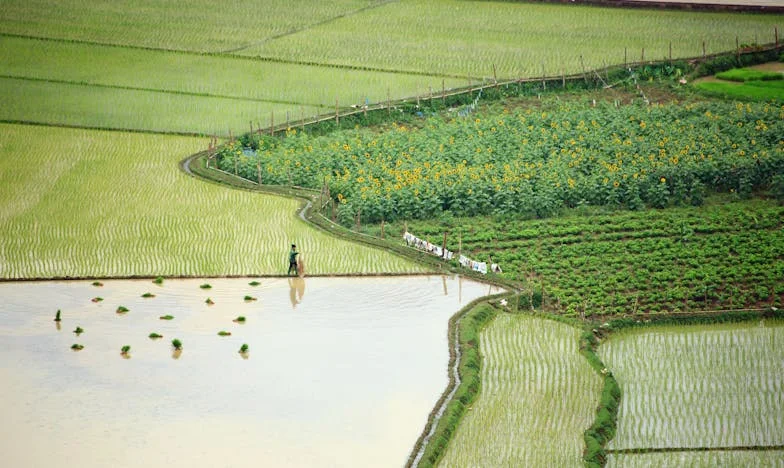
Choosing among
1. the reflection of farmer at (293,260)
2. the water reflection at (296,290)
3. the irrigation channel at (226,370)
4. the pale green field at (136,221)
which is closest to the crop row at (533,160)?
the pale green field at (136,221)

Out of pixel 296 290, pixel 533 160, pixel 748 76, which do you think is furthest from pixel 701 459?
pixel 748 76

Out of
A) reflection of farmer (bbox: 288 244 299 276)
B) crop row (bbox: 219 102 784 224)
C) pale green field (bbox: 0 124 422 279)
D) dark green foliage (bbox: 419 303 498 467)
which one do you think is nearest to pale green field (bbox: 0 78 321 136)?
pale green field (bbox: 0 124 422 279)

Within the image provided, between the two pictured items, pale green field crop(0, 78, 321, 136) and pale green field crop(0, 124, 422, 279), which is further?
pale green field crop(0, 78, 321, 136)

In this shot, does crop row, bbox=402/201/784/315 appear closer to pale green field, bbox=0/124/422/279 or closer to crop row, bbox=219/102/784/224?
crop row, bbox=219/102/784/224

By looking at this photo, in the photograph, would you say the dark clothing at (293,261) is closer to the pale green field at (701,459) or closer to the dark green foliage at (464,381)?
the dark green foliage at (464,381)

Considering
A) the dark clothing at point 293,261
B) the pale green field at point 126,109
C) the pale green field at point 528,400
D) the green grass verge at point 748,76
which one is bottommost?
the pale green field at point 528,400

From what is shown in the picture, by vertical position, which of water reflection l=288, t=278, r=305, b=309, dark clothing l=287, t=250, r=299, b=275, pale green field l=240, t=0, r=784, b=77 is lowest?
water reflection l=288, t=278, r=305, b=309
